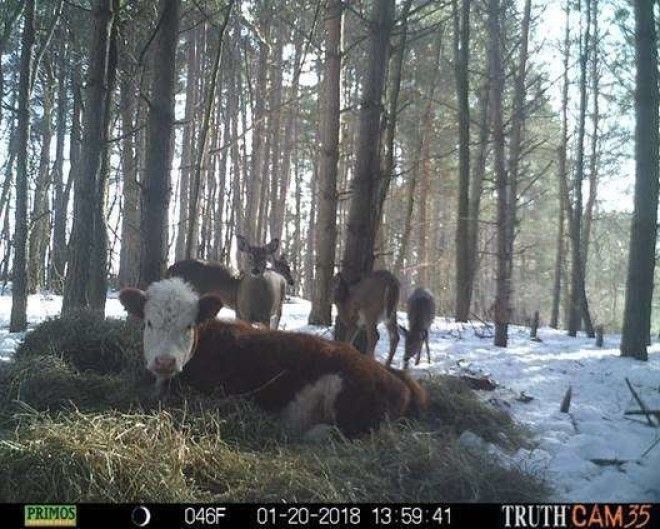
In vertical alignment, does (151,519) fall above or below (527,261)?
below

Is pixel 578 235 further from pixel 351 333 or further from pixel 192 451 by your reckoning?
A: pixel 192 451

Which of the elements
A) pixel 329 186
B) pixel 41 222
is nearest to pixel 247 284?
pixel 329 186

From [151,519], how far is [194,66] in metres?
23.9

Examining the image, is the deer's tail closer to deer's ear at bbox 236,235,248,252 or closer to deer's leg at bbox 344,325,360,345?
deer's leg at bbox 344,325,360,345

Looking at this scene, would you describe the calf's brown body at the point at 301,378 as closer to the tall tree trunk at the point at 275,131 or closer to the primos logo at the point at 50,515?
the primos logo at the point at 50,515

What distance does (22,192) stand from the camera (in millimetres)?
9727

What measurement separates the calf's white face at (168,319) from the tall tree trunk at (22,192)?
5285mm

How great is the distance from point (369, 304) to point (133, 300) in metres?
4.08

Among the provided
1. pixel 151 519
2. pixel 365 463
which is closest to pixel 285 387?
pixel 365 463

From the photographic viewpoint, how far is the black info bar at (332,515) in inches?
122

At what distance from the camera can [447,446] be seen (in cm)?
446

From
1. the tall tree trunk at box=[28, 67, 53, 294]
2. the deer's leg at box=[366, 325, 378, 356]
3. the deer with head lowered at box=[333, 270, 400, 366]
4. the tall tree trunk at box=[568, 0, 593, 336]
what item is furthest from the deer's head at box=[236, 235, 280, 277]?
the tall tree trunk at box=[568, 0, 593, 336]

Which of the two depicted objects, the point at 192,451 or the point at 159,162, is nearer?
the point at 192,451

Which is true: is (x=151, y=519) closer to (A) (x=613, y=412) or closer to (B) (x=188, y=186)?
(A) (x=613, y=412)
